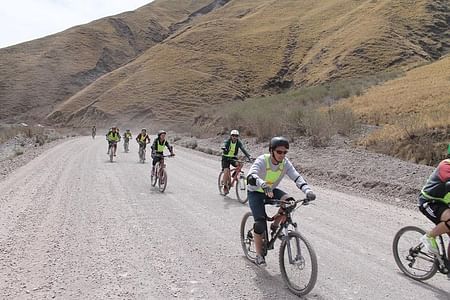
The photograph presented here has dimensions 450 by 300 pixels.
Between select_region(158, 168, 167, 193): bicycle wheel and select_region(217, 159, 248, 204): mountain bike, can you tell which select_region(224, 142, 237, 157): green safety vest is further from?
select_region(158, 168, 167, 193): bicycle wheel

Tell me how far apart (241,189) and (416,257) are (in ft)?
22.2

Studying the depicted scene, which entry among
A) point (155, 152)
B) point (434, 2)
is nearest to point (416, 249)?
point (155, 152)

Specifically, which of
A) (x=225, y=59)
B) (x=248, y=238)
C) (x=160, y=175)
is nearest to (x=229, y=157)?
(x=160, y=175)

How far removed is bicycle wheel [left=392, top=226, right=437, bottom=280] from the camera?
6421mm

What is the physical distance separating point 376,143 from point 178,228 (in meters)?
14.8

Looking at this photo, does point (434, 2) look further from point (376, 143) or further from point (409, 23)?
point (376, 143)

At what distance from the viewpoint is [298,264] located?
5867 mm

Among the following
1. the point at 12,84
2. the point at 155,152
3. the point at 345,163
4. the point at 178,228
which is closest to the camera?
the point at 178,228

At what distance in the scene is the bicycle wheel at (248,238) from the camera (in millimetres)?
7230

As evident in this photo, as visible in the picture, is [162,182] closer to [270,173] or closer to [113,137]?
[270,173]

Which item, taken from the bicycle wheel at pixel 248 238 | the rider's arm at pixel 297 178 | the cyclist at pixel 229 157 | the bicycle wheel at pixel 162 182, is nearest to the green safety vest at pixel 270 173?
the rider's arm at pixel 297 178

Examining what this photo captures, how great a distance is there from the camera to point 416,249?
655 cm

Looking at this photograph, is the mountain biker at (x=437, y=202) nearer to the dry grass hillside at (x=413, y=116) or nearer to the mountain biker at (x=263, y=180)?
the mountain biker at (x=263, y=180)

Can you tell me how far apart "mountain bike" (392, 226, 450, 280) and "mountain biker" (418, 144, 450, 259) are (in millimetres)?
121
